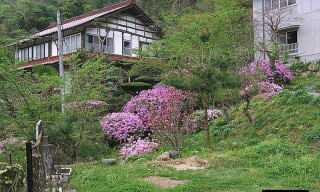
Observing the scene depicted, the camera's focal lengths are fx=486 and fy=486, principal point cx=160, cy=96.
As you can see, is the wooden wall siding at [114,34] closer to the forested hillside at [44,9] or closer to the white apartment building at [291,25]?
the forested hillside at [44,9]

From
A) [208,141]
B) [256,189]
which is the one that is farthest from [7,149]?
[256,189]

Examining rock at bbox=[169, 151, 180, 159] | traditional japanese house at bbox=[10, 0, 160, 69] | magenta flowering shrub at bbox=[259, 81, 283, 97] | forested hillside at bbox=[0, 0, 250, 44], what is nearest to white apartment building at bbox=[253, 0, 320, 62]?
magenta flowering shrub at bbox=[259, 81, 283, 97]

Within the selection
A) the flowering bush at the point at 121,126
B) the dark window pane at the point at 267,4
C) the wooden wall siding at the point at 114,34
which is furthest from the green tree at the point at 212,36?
the wooden wall siding at the point at 114,34

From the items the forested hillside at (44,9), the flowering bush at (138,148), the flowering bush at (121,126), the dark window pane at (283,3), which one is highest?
the forested hillside at (44,9)

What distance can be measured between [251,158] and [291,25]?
19.7m

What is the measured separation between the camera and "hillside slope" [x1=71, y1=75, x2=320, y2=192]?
403 inches

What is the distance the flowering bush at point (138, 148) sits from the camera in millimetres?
17517

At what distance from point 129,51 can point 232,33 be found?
806 cm

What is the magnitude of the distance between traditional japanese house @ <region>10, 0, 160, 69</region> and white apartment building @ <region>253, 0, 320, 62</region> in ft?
27.6

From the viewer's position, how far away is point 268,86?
2256cm

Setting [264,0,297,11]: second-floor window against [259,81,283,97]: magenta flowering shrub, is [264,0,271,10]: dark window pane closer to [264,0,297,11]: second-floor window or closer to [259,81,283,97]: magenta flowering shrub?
[264,0,297,11]: second-floor window

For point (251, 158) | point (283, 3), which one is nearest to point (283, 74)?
point (283, 3)

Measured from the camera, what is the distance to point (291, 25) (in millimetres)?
30750

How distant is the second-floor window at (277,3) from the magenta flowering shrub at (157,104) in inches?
514
